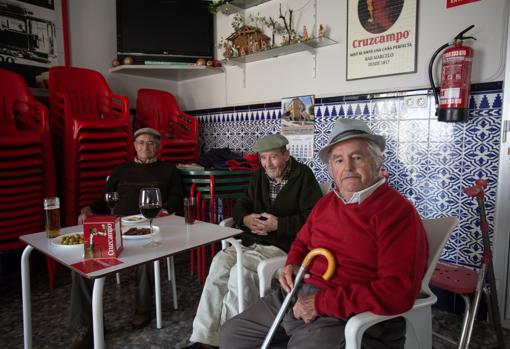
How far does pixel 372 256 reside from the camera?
1.17m

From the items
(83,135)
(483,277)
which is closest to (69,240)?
(83,135)

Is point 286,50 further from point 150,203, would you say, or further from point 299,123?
point 150,203

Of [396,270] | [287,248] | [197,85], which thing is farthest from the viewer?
[197,85]

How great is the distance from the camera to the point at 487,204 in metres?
2.09

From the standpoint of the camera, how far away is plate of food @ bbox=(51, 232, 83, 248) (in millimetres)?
1376

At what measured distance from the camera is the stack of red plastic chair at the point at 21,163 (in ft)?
7.76

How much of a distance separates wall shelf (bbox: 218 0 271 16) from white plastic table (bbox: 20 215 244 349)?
225 centimetres

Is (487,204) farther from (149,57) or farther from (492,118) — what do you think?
(149,57)

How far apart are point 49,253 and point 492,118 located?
7.72ft

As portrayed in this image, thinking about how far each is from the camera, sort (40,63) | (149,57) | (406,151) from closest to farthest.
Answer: (406,151)
(40,63)
(149,57)

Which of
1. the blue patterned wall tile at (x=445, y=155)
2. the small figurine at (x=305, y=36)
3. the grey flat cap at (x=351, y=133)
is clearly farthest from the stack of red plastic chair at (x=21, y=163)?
the blue patterned wall tile at (x=445, y=155)

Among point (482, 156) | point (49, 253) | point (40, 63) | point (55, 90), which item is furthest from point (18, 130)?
point (482, 156)

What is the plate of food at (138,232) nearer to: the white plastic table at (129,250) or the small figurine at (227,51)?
the white plastic table at (129,250)

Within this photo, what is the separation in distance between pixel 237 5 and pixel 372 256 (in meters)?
2.86
